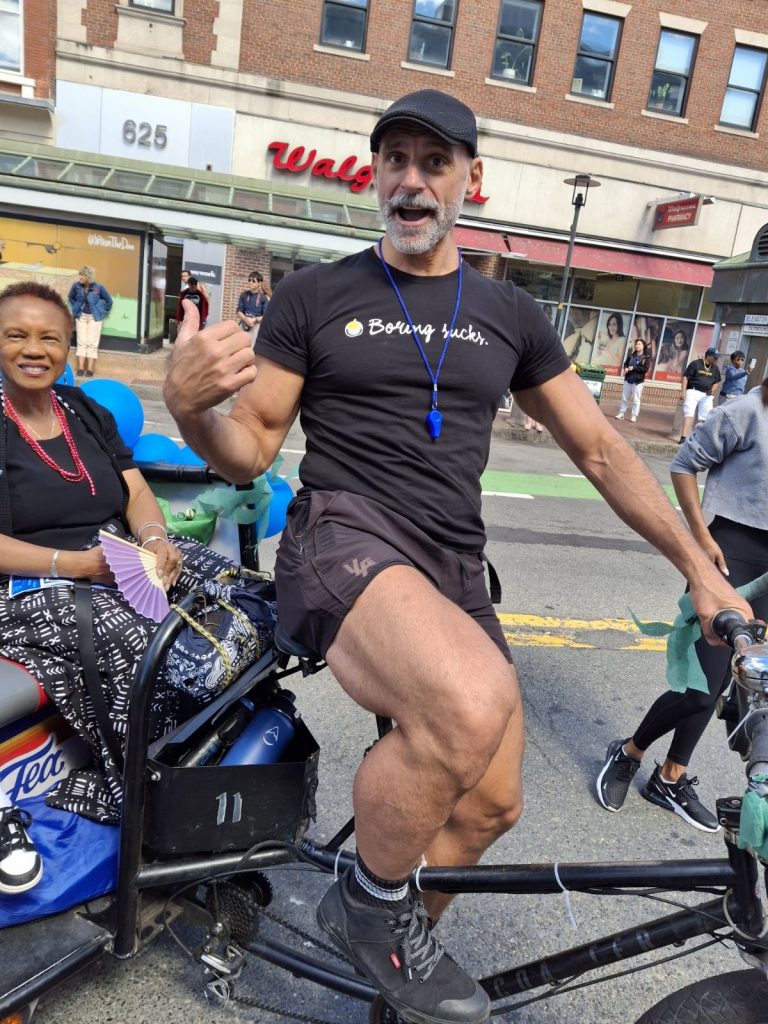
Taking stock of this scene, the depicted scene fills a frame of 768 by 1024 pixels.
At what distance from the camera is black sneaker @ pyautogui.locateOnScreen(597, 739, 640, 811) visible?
3.21 meters

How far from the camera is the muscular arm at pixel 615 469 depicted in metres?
1.88

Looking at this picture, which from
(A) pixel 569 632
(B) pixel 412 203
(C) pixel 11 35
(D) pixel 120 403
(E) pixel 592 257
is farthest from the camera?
(E) pixel 592 257

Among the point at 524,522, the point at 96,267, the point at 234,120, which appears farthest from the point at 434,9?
the point at 524,522

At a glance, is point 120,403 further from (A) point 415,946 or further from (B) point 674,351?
(B) point 674,351

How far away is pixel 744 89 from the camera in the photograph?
19609 mm

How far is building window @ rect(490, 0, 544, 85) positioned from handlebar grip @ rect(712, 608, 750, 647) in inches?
782

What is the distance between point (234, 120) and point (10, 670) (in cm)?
1823

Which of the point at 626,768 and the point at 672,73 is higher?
the point at 672,73

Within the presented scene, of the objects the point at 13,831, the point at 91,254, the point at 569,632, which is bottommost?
the point at 569,632

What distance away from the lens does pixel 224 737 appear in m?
1.88

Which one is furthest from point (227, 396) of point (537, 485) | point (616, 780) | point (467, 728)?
point (537, 485)

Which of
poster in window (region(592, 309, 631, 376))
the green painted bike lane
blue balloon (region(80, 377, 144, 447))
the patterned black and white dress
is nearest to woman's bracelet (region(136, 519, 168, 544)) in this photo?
the patterned black and white dress

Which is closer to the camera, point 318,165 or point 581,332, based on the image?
point 318,165

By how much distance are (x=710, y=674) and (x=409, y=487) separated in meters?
1.80
